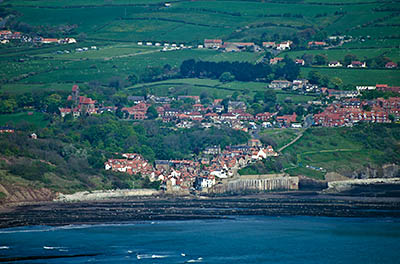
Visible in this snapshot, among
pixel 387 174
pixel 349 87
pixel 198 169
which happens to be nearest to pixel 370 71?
pixel 349 87

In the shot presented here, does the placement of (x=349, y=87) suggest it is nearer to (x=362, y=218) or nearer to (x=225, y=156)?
(x=225, y=156)

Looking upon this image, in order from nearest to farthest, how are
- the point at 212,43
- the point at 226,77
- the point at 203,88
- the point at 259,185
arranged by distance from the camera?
the point at 259,185
the point at 203,88
the point at 226,77
the point at 212,43

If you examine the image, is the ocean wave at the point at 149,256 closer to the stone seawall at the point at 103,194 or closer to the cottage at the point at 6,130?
the stone seawall at the point at 103,194

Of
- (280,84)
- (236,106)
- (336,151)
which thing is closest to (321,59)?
(280,84)

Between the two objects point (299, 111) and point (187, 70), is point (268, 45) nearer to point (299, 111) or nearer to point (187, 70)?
point (187, 70)

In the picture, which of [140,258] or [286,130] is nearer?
[140,258]

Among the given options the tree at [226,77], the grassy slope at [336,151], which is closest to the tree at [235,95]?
the tree at [226,77]

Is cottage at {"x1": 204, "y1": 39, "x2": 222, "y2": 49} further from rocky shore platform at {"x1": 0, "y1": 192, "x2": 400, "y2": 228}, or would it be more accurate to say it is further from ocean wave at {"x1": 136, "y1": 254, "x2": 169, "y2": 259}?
ocean wave at {"x1": 136, "y1": 254, "x2": 169, "y2": 259}
